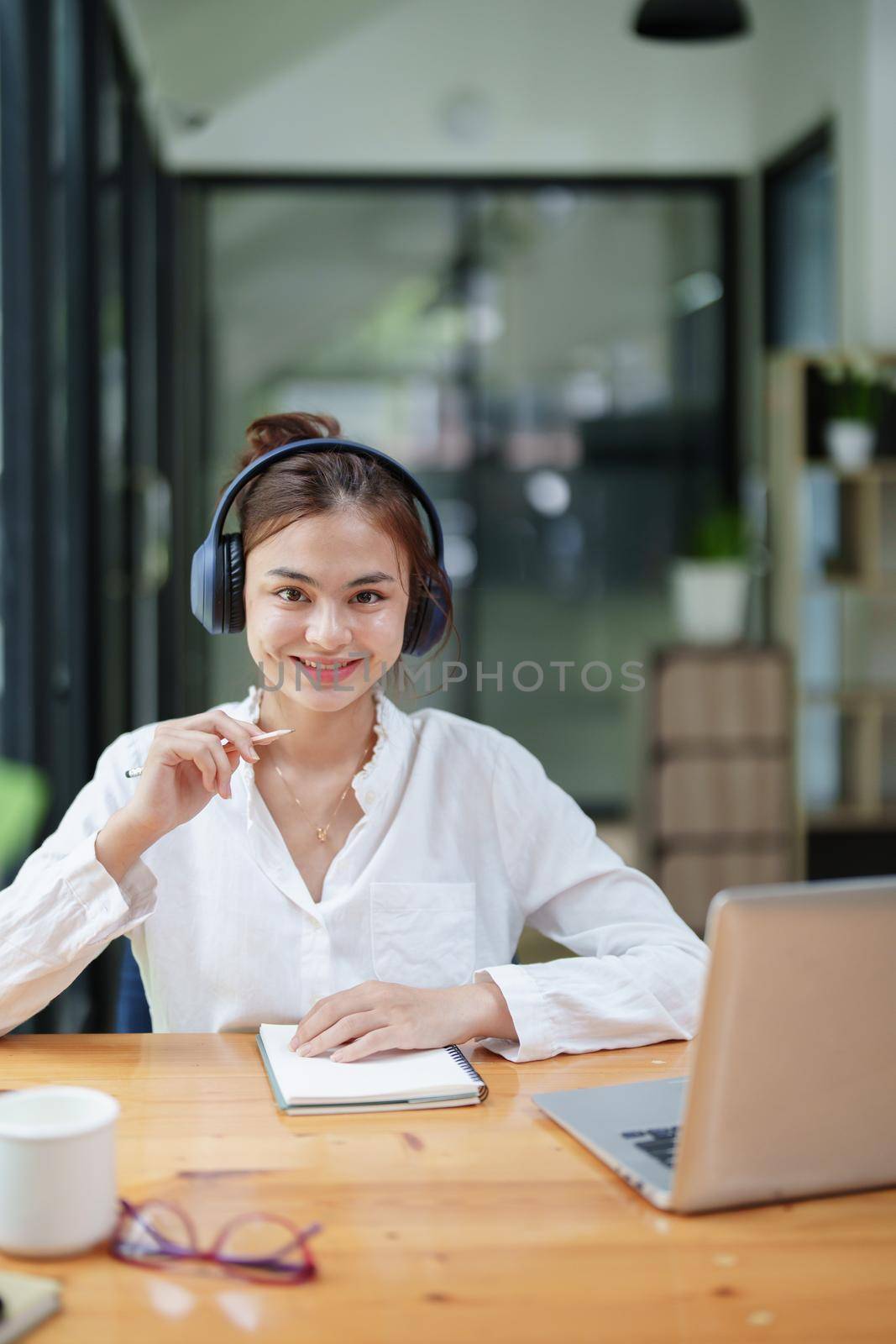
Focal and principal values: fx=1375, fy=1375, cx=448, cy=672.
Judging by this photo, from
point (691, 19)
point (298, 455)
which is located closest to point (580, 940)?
point (298, 455)

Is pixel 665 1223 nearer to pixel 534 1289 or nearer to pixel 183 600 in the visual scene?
pixel 534 1289

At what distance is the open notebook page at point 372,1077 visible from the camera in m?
1.13

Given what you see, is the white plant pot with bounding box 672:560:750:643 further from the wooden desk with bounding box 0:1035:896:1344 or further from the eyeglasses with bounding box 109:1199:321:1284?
the eyeglasses with bounding box 109:1199:321:1284

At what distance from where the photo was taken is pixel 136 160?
448cm

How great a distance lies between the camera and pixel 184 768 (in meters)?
1.38

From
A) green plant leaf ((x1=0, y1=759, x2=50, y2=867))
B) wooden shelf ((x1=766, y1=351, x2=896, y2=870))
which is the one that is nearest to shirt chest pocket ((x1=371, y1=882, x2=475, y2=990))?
green plant leaf ((x1=0, y1=759, x2=50, y2=867))

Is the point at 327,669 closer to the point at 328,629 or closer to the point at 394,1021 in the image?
the point at 328,629

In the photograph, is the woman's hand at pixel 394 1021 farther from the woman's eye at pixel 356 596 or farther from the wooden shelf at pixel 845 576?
the wooden shelf at pixel 845 576

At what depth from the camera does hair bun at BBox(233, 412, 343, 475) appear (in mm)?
1603

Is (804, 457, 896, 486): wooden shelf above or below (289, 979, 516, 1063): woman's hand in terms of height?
above

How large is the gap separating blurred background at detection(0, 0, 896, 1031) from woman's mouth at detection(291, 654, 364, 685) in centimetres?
274

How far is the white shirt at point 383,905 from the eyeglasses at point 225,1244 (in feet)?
1.44

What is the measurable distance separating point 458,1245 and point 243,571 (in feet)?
2.90

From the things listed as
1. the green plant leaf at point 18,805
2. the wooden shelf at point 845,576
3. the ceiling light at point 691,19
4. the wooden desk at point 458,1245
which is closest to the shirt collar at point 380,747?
the wooden desk at point 458,1245
